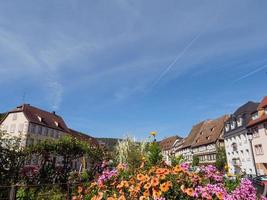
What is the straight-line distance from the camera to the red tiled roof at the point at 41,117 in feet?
169

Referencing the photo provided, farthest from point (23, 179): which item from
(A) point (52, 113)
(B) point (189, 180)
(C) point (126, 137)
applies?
(A) point (52, 113)

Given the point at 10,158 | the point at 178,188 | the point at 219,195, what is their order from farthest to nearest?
the point at 10,158, the point at 178,188, the point at 219,195

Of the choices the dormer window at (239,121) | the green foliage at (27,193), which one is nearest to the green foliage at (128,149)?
the green foliage at (27,193)

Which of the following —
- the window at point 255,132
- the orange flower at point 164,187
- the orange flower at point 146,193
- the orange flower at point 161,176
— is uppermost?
the window at point 255,132

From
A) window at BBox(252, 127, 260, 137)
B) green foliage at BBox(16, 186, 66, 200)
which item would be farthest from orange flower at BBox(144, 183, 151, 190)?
window at BBox(252, 127, 260, 137)

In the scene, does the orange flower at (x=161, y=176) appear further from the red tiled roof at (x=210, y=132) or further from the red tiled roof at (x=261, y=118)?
the red tiled roof at (x=210, y=132)

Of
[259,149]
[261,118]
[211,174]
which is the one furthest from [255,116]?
[211,174]

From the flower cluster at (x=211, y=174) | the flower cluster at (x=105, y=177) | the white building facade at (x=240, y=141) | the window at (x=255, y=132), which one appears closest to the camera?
the flower cluster at (x=211, y=174)

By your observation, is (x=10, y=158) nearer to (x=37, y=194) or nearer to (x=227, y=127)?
(x=37, y=194)

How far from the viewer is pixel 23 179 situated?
11984 mm

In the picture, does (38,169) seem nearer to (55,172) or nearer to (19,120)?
(55,172)

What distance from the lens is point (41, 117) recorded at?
54.7m

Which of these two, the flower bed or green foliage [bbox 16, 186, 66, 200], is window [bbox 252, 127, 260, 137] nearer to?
green foliage [bbox 16, 186, 66, 200]

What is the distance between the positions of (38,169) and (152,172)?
983cm
